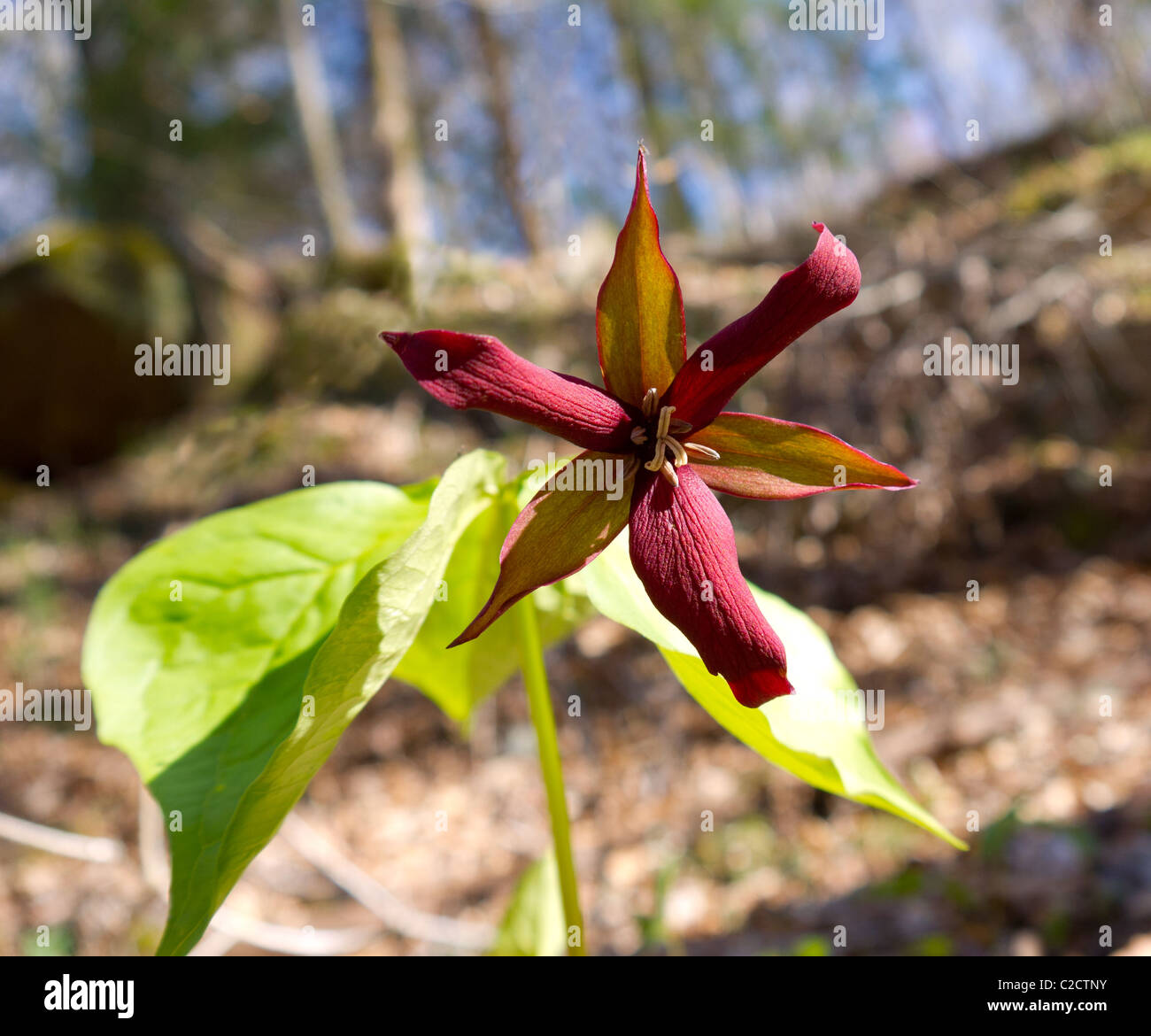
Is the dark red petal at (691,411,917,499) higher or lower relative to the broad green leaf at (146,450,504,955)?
higher

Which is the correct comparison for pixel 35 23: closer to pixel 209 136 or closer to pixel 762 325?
pixel 209 136

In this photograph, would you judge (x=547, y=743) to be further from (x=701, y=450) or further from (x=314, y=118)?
(x=314, y=118)

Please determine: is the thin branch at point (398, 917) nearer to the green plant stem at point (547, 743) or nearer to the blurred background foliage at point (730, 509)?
the blurred background foliage at point (730, 509)

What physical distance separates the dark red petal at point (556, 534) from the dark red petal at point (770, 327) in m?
0.10

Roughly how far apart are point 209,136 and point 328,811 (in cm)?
1396

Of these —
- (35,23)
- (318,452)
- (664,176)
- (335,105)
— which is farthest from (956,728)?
(335,105)

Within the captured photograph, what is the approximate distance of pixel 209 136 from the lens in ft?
45.4

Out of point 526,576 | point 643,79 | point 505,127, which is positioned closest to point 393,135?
point 505,127

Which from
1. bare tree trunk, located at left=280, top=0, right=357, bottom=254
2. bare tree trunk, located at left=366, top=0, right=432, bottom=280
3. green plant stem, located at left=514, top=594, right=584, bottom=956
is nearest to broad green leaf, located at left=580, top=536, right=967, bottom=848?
green plant stem, located at left=514, top=594, right=584, bottom=956

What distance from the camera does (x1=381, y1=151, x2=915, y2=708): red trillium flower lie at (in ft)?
1.82

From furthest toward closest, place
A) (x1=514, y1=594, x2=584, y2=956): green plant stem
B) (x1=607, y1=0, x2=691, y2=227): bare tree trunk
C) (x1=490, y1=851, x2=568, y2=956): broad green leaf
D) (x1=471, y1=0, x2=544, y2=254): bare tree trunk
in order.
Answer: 1. (x1=607, y1=0, x2=691, y2=227): bare tree trunk
2. (x1=471, y1=0, x2=544, y2=254): bare tree trunk
3. (x1=490, y1=851, x2=568, y2=956): broad green leaf
4. (x1=514, y1=594, x2=584, y2=956): green plant stem

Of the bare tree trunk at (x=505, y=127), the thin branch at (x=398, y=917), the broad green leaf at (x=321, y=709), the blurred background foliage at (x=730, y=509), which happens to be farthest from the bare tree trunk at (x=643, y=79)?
the broad green leaf at (x=321, y=709)

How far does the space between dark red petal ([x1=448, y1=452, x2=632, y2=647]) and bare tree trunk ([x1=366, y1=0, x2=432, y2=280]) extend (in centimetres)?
520

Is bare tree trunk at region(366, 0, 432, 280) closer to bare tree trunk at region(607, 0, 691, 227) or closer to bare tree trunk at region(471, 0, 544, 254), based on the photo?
bare tree trunk at region(471, 0, 544, 254)
